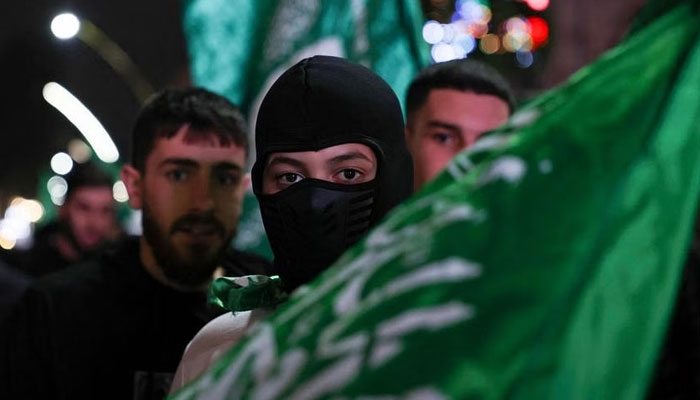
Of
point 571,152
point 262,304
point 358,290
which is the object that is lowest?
point 358,290

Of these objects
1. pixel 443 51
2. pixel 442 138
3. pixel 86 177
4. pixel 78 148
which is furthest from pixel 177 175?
pixel 78 148

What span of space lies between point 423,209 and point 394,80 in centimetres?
362

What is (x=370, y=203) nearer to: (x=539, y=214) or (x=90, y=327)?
(x=539, y=214)

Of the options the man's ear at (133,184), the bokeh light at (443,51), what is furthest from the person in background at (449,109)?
the bokeh light at (443,51)

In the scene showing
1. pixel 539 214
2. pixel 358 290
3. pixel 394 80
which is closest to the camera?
pixel 539 214

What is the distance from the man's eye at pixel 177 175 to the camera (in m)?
4.66

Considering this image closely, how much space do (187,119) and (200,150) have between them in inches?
5.3

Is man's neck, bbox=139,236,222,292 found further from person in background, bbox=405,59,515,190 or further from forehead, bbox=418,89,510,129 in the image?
forehead, bbox=418,89,510,129

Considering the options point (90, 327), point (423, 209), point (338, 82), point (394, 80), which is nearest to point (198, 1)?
point (394, 80)

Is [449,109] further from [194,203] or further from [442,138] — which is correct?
[194,203]

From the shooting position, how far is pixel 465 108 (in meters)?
5.02

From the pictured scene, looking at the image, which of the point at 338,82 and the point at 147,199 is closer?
the point at 338,82

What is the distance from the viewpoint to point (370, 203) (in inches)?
125

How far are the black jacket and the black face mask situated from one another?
1.34 meters
